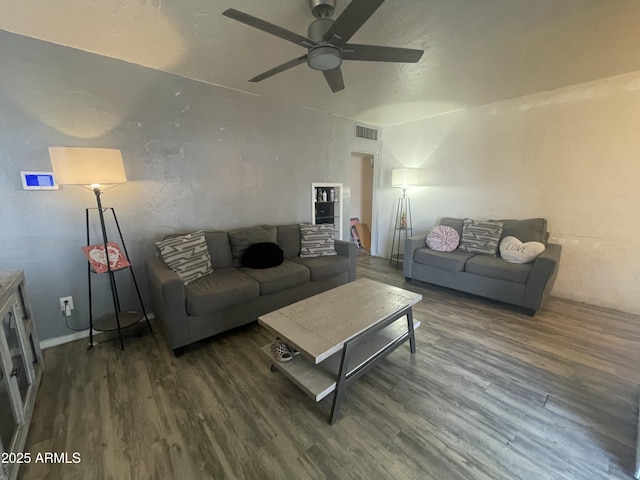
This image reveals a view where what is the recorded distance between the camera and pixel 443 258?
3.19m

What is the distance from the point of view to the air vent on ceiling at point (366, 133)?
14.1ft

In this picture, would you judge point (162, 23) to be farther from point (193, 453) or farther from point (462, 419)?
point (462, 419)

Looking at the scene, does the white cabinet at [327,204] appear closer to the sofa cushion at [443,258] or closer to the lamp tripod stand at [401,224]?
the lamp tripod stand at [401,224]

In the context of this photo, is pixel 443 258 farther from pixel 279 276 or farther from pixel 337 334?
pixel 337 334

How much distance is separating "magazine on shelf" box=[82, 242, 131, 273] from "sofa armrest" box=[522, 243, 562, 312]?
150 inches

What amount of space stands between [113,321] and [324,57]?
2643mm

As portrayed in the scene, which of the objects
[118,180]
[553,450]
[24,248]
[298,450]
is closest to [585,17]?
[553,450]

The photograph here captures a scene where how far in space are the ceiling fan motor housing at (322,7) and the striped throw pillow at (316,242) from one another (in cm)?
214

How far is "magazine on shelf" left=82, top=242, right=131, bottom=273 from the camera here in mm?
2105

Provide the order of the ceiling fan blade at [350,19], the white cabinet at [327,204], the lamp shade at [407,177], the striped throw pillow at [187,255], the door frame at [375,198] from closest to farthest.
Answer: the ceiling fan blade at [350,19], the striped throw pillow at [187,255], the white cabinet at [327,204], the lamp shade at [407,177], the door frame at [375,198]

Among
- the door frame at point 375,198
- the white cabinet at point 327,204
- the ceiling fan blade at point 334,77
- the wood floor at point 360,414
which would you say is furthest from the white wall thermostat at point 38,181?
the door frame at point 375,198

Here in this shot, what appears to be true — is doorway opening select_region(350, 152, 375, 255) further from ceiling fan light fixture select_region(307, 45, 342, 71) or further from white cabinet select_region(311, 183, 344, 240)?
ceiling fan light fixture select_region(307, 45, 342, 71)

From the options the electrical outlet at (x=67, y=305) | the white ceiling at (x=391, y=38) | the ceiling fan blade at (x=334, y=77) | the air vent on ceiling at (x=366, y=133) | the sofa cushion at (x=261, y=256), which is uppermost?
the white ceiling at (x=391, y=38)

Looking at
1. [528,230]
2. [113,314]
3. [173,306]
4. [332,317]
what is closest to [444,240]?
[528,230]
